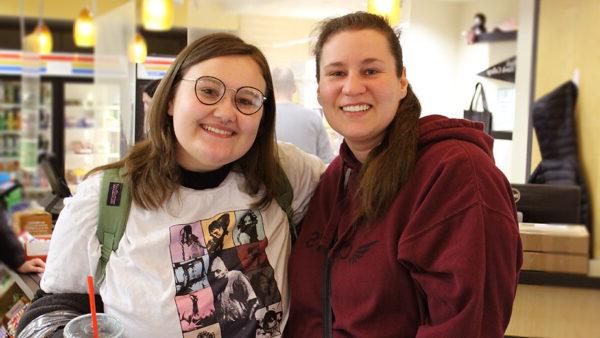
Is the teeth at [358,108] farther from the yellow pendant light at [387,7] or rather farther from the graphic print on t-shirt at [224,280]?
the yellow pendant light at [387,7]

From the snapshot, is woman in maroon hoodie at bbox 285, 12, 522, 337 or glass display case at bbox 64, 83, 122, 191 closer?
woman in maroon hoodie at bbox 285, 12, 522, 337

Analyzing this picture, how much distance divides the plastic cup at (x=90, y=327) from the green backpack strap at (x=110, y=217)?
166mm

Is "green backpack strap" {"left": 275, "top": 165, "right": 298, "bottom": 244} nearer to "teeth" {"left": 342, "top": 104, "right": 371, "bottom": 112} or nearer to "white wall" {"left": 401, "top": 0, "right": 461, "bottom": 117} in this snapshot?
"teeth" {"left": 342, "top": 104, "right": 371, "bottom": 112}

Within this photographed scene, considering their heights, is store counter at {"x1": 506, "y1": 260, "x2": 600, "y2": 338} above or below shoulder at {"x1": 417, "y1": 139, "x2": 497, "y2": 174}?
below

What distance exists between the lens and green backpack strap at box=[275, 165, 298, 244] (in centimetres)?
146

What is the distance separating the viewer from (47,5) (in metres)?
2.66

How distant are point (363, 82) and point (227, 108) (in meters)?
0.32

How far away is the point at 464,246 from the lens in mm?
1054

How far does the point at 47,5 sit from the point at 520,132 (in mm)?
2691

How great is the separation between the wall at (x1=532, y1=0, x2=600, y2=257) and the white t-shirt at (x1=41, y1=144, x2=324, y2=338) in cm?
227

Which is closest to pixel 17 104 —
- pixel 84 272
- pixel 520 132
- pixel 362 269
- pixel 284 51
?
pixel 84 272

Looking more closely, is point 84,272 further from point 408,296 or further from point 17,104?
point 17,104

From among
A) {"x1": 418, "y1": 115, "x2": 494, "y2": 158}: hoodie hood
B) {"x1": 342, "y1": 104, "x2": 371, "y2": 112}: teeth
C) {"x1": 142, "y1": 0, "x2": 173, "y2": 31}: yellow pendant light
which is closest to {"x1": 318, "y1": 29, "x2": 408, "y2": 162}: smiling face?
{"x1": 342, "y1": 104, "x2": 371, "y2": 112}: teeth

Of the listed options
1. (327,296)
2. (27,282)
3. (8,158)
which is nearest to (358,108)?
(327,296)
